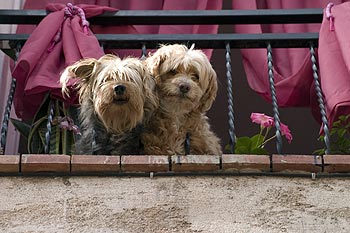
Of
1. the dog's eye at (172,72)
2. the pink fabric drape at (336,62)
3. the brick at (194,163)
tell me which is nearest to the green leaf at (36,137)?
the dog's eye at (172,72)

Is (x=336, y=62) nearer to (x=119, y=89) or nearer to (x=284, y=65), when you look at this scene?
(x=284, y=65)

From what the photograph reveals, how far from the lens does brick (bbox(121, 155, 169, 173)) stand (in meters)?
3.49

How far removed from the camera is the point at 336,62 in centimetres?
397

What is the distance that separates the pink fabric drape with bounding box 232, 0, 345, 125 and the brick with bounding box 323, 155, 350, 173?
1.94 feet

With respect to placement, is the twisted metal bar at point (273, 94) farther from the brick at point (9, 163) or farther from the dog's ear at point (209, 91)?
the brick at point (9, 163)

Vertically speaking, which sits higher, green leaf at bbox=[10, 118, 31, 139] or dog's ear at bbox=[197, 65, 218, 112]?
dog's ear at bbox=[197, 65, 218, 112]

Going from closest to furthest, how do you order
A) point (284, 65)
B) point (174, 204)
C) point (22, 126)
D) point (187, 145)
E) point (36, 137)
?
point (174, 204), point (187, 145), point (36, 137), point (22, 126), point (284, 65)

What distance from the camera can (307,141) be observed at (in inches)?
238

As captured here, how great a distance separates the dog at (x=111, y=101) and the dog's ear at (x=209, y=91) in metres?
0.25

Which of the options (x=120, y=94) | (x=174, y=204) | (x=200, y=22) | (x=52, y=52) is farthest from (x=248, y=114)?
(x=174, y=204)

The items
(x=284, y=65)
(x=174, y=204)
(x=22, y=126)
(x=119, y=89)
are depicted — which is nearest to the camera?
(x=174, y=204)

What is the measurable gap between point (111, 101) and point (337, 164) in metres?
1.01

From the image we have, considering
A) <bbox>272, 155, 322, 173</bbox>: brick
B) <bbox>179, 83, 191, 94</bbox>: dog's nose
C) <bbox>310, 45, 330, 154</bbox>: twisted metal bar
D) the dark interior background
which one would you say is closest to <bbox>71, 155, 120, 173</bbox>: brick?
<bbox>179, 83, 191, 94</bbox>: dog's nose

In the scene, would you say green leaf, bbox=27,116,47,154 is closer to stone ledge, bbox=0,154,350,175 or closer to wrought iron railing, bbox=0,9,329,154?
wrought iron railing, bbox=0,9,329,154
